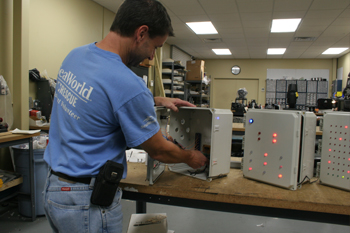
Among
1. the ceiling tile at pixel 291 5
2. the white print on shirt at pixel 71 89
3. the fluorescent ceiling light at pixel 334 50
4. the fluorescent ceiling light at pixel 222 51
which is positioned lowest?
the white print on shirt at pixel 71 89

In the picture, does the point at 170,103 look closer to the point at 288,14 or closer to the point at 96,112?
the point at 96,112

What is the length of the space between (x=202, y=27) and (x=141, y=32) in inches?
201

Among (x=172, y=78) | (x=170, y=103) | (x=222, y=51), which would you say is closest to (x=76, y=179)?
(x=170, y=103)

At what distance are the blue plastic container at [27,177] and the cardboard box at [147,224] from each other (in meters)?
1.20

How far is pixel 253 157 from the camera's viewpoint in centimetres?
126

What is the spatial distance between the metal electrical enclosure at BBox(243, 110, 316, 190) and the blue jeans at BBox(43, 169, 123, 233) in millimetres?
776

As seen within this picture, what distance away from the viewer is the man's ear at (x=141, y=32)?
2.78 ft

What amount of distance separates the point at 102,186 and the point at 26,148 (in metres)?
1.81

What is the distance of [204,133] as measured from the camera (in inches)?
54.6

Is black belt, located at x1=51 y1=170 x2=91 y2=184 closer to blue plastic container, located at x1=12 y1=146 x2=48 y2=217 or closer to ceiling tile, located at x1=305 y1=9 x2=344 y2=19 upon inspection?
blue plastic container, located at x1=12 y1=146 x2=48 y2=217

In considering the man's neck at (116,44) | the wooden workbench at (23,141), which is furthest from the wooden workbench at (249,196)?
the wooden workbench at (23,141)

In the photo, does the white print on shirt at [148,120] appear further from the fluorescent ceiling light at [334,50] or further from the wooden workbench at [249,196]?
the fluorescent ceiling light at [334,50]

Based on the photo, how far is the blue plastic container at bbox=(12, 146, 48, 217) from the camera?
222 cm

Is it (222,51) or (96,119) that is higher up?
(222,51)
